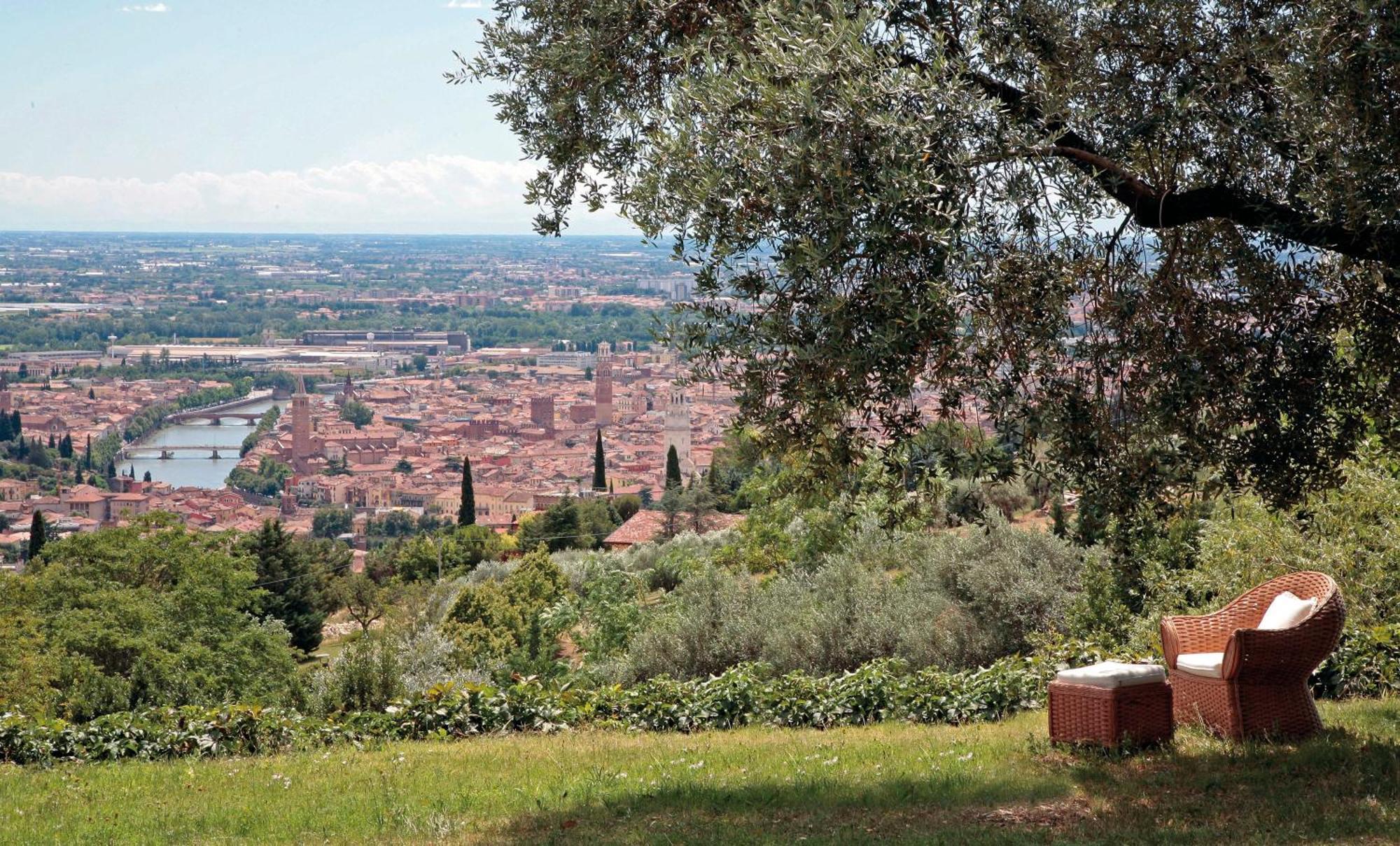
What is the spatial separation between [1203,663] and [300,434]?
96510 mm

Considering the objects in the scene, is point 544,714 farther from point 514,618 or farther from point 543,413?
point 543,413

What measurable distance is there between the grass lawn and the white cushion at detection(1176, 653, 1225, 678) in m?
0.32

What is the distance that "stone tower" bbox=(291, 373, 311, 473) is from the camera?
91125 mm

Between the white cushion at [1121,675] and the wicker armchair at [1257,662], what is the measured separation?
1.12 feet

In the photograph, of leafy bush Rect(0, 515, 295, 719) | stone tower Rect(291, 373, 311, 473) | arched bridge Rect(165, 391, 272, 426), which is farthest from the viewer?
arched bridge Rect(165, 391, 272, 426)

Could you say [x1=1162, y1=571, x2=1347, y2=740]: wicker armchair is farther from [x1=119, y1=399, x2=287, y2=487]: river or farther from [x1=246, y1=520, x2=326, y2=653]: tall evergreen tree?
[x1=119, y1=399, x2=287, y2=487]: river

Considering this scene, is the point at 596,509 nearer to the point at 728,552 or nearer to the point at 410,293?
the point at 728,552

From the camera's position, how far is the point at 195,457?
9650 cm

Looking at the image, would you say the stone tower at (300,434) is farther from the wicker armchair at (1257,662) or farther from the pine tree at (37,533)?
the wicker armchair at (1257,662)

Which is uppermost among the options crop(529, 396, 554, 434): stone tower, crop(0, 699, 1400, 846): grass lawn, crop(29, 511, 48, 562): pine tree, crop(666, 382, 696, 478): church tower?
crop(0, 699, 1400, 846): grass lawn

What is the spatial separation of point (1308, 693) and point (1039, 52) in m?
3.33

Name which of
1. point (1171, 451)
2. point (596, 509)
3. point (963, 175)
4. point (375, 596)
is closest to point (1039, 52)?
point (963, 175)

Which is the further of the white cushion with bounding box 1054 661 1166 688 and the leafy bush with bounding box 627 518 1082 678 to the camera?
the leafy bush with bounding box 627 518 1082 678

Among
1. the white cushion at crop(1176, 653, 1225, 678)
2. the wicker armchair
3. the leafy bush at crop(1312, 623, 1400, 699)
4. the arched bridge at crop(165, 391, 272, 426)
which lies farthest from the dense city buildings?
the white cushion at crop(1176, 653, 1225, 678)
